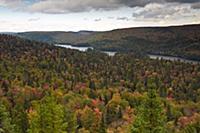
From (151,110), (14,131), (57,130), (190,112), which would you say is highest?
(151,110)

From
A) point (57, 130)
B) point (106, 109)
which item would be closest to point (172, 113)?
point (106, 109)

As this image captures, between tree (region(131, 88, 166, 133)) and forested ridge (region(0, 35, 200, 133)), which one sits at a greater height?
tree (region(131, 88, 166, 133))

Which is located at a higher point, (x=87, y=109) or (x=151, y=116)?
(x=151, y=116)

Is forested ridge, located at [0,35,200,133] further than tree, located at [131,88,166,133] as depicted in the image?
Yes

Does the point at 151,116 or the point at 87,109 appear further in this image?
the point at 87,109

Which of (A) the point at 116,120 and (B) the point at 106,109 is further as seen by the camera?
(B) the point at 106,109

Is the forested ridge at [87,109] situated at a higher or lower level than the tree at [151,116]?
lower

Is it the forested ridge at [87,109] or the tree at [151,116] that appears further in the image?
the forested ridge at [87,109]

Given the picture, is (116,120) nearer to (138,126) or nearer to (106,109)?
(106,109)
